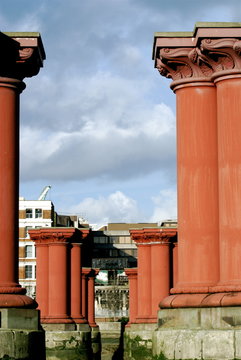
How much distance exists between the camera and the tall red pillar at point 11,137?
2808 cm

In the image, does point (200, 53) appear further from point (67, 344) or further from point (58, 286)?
point (58, 286)

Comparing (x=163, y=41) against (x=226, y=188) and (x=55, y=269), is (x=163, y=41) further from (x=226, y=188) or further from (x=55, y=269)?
(x=55, y=269)

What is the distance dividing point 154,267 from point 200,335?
34160 mm

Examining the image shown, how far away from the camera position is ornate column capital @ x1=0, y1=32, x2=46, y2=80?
28.2 meters

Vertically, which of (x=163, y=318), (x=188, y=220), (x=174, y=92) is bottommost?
(x=163, y=318)

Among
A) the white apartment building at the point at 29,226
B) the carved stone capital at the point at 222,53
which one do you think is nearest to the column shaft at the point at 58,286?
the carved stone capital at the point at 222,53

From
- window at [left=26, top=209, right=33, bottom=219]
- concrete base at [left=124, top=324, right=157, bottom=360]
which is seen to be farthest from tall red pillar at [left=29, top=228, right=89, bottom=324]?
window at [left=26, top=209, right=33, bottom=219]

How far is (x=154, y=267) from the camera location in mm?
59500

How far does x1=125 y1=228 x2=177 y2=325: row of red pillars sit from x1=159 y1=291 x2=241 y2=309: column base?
1253 inches

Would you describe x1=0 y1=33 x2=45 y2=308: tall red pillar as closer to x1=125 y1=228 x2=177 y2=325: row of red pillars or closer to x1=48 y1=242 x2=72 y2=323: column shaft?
→ x1=48 y1=242 x2=72 y2=323: column shaft

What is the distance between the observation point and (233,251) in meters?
26.1

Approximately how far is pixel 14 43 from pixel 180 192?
19.0 feet

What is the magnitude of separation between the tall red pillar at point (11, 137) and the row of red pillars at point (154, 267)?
31.4 metres

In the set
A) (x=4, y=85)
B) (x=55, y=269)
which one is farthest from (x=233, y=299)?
(x=55, y=269)
